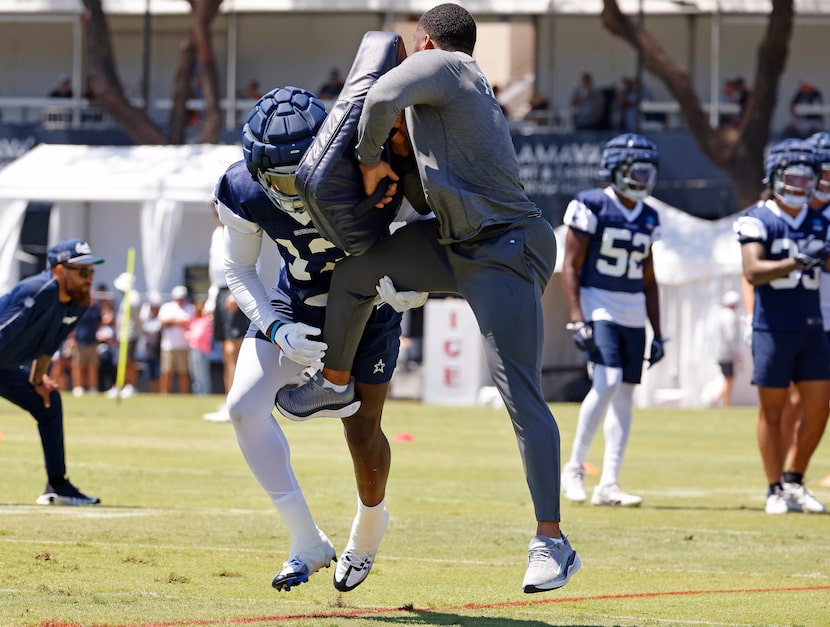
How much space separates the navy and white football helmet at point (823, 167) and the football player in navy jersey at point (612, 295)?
1250 millimetres

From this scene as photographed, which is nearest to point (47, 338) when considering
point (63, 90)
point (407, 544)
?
point (407, 544)

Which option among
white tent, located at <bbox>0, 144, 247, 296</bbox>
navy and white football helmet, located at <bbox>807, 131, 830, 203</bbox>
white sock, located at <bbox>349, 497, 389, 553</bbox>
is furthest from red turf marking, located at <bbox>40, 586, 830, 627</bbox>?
white tent, located at <bbox>0, 144, 247, 296</bbox>

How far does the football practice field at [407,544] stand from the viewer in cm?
577

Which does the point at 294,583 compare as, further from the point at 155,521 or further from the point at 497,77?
the point at 497,77

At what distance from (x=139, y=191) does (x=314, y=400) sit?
69.1 feet

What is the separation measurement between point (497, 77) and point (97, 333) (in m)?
20.0

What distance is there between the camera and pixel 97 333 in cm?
2586

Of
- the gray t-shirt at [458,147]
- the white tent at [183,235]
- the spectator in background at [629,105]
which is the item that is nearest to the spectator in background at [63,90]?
the white tent at [183,235]

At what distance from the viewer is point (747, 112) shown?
27953 mm

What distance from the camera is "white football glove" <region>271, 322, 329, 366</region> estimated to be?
18.8 feet

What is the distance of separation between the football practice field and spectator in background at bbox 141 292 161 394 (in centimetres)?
1219

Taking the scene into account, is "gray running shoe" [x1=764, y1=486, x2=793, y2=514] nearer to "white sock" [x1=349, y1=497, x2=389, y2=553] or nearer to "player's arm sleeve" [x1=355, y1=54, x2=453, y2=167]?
"white sock" [x1=349, y1=497, x2=389, y2=553]

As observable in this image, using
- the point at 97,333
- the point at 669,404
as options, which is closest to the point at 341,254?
the point at 669,404

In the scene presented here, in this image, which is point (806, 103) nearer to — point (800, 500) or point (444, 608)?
point (800, 500)
